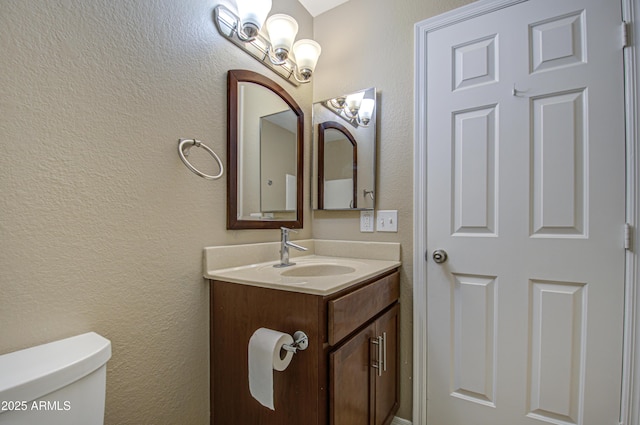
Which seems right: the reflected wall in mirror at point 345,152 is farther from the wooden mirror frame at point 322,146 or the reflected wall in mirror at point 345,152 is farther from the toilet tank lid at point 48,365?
the toilet tank lid at point 48,365

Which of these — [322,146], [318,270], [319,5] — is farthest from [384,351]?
[319,5]

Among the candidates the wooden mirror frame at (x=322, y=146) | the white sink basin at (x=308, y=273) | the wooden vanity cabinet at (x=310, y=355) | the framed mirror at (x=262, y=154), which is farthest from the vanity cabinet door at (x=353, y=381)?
the wooden mirror frame at (x=322, y=146)

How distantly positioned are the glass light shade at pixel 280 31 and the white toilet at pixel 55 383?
1.34 m

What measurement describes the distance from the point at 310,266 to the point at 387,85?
1105 millimetres

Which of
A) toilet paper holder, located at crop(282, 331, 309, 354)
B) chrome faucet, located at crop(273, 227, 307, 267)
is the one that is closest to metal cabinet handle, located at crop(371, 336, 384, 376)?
toilet paper holder, located at crop(282, 331, 309, 354)

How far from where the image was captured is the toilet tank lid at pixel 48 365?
557 millimetres

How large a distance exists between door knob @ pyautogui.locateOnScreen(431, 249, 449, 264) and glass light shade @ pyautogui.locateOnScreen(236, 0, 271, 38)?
1.32 m

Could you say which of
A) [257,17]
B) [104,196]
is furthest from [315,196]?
[104,196]

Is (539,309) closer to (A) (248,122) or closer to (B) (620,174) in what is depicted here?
(B) (620,174)

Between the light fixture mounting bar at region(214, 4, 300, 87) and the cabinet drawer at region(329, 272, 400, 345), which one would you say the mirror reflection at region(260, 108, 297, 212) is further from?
the cabinet drawer at region(329, 272, 400, 345)

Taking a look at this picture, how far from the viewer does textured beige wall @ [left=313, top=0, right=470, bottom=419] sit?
1502 mm

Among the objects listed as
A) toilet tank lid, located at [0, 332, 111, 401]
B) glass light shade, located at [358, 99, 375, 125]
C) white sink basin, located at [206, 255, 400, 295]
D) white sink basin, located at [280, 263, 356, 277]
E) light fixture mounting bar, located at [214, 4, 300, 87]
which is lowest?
toilet tank lid, located at [0, 332, 111, 401]

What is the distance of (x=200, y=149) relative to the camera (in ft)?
3.71

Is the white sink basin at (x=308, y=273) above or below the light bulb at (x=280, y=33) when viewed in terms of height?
below
